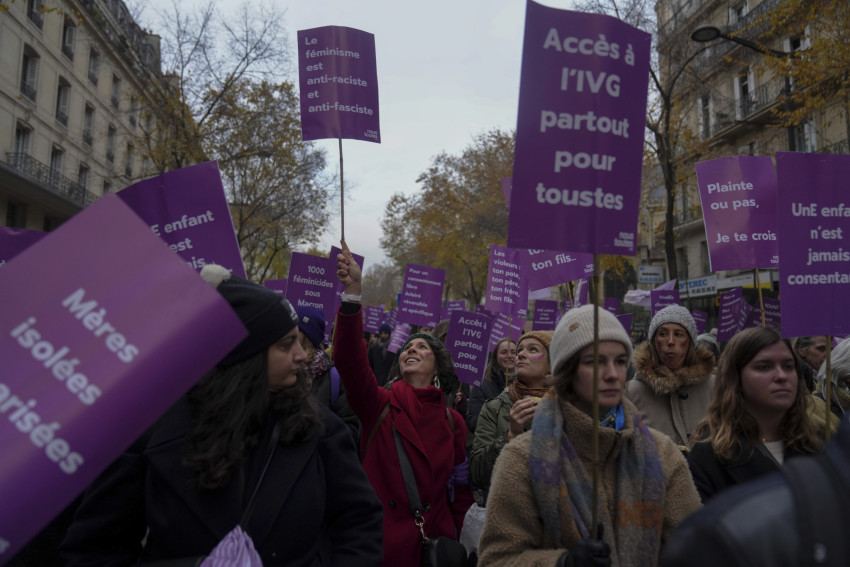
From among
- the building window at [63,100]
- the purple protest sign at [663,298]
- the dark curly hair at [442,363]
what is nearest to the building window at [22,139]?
the building window at [63,100]

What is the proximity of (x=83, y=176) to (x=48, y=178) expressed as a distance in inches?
162

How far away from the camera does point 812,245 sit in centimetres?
336

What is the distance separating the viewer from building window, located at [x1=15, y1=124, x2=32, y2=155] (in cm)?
2383

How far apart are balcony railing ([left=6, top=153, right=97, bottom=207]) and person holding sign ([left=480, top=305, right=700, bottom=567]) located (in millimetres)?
23112

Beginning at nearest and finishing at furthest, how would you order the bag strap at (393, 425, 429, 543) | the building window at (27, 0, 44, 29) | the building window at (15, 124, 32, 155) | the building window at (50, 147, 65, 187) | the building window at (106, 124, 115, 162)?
1. the bag strap at (393, 425, 429, 543)
2. the building window at (27, 0, 44, 29)
3. the building window at (15, 124, 32, 155)
4. the building window at (50, 147, 65, 187)
5. the building window at (106, 124, 115, 162)

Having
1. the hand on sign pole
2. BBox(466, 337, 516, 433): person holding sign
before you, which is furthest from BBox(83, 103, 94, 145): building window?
the hand on sign pole

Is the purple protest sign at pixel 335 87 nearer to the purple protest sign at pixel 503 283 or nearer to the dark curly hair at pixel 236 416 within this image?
the dark curly hair at pixel 236 416

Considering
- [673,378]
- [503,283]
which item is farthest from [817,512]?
[503,283]

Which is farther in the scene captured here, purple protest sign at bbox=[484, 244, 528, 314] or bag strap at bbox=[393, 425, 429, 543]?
purple protest sign at bbox=[484, 244, 528, 314]

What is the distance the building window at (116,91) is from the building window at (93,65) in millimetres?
1828

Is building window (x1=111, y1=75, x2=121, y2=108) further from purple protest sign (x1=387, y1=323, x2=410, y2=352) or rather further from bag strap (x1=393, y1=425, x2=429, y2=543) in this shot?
bag strap (x1=393, y1=425, x2=429, y2=543)

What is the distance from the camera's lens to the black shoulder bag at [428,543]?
3338 millimetres

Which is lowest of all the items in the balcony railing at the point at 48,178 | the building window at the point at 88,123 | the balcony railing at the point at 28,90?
the balcony railing at the point at 48,178

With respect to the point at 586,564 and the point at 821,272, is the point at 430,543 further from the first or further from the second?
the point at 821,272
